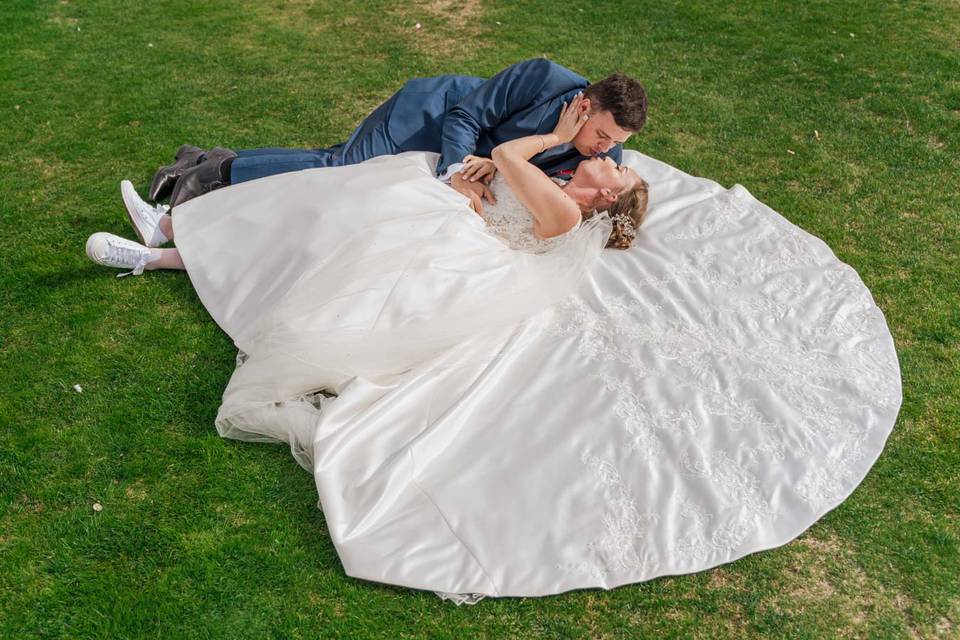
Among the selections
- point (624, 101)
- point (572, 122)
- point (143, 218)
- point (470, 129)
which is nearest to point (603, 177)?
point (572, 122)

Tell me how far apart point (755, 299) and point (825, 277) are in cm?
61

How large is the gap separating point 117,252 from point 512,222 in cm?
251

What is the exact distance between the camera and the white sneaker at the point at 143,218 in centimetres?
538

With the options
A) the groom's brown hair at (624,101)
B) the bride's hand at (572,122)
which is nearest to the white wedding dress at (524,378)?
the bride's hand at (572,122)

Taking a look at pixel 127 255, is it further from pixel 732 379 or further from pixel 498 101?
pixel 732 379

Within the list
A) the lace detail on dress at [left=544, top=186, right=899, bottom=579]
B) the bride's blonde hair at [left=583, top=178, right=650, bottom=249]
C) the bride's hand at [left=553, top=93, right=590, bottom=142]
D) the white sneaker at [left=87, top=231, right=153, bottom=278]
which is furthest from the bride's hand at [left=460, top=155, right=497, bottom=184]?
the white sneaker at [left=87, top=231, right=153, bottom=278]

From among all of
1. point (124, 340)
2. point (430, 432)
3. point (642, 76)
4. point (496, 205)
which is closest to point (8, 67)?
point (124, 340)

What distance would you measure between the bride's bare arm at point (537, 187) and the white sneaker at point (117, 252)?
234 centimetres

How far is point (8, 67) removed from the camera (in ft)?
26.6

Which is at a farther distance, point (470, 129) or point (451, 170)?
point (470, 129)

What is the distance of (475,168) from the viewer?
5254mm

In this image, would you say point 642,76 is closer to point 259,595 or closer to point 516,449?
point 516,449

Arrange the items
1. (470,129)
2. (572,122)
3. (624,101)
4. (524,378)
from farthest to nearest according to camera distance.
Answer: (470,129)
(572,122)
(624,101)
(524,378)

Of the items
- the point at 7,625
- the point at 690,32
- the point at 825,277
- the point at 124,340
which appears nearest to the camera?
the point at 7,625
